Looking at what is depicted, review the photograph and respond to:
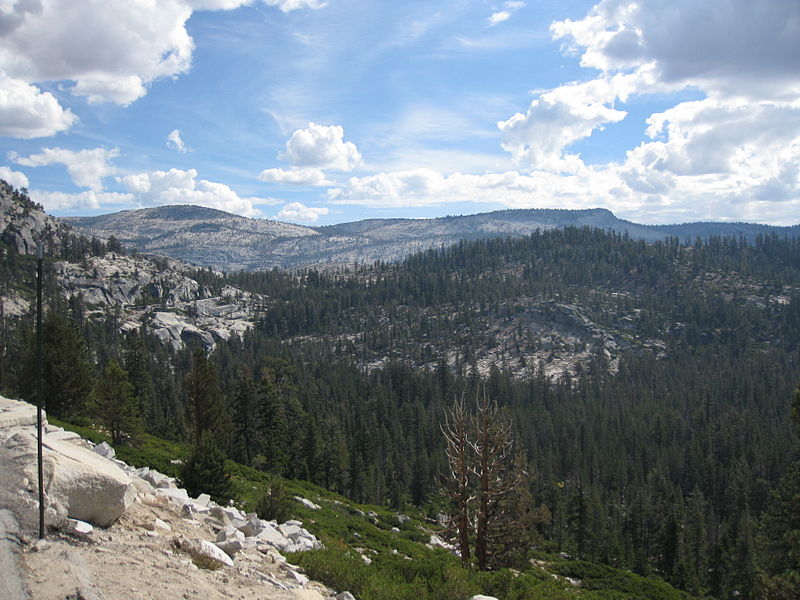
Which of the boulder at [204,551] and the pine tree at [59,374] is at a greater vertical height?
the boulder at [204,551]

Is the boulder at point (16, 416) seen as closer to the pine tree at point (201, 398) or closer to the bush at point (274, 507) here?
the bush at point (274, 507)

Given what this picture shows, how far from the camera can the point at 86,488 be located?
12.3 meters

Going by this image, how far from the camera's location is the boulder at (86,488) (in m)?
12.0

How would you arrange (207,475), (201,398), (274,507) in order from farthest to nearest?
(201,398)
(207,475)
(274,507)

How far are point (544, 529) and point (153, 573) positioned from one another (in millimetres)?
76230

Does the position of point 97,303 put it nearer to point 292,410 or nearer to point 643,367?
point 292,410

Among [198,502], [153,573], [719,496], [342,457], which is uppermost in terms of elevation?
[153,573]

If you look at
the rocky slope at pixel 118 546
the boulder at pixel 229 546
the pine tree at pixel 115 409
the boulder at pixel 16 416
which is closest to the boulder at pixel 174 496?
the rocky slope at pixel 118 546

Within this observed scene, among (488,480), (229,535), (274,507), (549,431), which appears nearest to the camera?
(229,535)

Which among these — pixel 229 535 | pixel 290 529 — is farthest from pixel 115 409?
pixel 229 535

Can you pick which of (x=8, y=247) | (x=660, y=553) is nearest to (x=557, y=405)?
Answer: (x=660, y=553)

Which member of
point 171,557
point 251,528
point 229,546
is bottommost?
point 251,528

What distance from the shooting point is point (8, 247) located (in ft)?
616

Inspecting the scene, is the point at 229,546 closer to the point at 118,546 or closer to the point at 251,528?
the point at 118,546
